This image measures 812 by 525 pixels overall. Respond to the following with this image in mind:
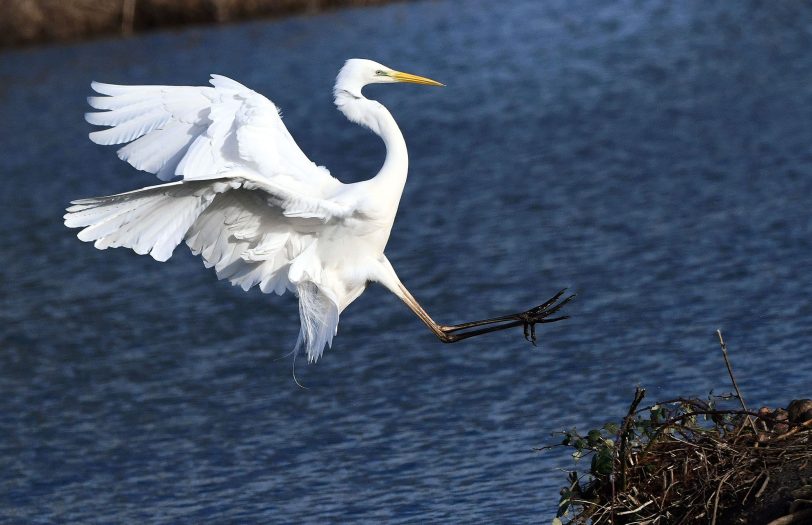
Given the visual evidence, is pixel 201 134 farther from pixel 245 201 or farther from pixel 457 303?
pixel 457 303

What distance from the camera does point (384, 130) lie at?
6730 mm

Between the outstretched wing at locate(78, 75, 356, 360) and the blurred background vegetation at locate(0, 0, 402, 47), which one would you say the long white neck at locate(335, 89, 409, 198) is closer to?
the outstretched wing at locate(78, 75, 356, 360)

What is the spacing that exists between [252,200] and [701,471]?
2457mm

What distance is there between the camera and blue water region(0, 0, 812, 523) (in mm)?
8039

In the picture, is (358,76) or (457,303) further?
(457,303)

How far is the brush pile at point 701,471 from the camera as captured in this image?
17.2 ft

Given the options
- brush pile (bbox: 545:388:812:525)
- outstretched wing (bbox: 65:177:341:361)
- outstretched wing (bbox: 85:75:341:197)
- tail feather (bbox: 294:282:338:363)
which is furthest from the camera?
A: tail feather (bbox: 294:282:338:363)

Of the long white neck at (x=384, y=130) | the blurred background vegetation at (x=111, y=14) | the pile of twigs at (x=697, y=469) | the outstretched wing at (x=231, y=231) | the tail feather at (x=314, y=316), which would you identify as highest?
the blurred background vegetation at (x=111, y=14)

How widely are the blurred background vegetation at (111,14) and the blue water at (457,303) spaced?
258 inches

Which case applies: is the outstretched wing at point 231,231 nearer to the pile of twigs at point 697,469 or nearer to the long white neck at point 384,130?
the long white neck at point 384,130

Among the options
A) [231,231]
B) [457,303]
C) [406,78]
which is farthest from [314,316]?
[457,303]

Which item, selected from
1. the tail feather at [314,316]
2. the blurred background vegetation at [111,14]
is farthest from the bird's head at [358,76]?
the blurred background vegetation at [111,14]

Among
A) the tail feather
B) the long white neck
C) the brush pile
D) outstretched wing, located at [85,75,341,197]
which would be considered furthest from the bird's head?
the brush pile

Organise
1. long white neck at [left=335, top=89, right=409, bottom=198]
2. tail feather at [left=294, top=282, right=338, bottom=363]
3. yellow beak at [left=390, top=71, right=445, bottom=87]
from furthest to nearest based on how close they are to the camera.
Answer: yellow beak at [left=390, top=71, right=445, bottom=87] → tail feather at [left=294, top=282, right=338, bottom=363] → long white neck at [left=335, top=89, right=409, bottom=198]
